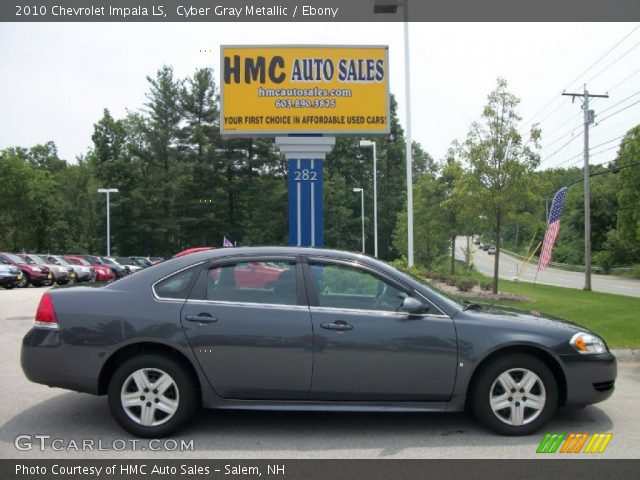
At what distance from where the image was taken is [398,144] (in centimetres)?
6412

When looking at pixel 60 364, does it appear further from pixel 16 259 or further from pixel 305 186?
pixel 16 259

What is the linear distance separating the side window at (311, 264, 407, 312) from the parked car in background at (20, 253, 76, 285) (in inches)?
984

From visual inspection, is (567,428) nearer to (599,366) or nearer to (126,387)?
(599,366)

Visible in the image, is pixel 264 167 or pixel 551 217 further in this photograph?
pixel 264 167

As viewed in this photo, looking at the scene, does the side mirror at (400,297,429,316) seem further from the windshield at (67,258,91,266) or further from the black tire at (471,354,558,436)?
the windshield at (67,258,91,266)

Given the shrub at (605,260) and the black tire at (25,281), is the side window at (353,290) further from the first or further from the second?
the shrub at (605,260)

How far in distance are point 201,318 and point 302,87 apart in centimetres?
1024

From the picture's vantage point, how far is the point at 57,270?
2698cm

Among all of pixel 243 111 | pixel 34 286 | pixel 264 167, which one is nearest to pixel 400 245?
pixel 264 167

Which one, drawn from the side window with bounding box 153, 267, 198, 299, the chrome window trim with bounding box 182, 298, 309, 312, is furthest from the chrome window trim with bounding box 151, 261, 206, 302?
the chrome window trim with bounding box 182, 298, 309, 312

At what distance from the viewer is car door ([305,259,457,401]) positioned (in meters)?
Result: 4.59

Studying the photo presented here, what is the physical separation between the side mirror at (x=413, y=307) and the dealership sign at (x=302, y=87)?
9808 millimetres

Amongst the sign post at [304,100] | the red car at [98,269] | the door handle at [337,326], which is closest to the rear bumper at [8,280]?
the red car at [98,269]

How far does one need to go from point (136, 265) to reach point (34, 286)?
11.6 meters
